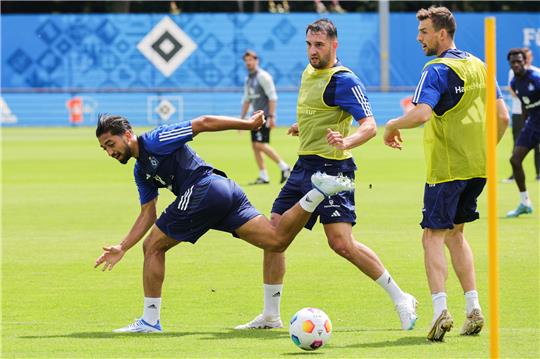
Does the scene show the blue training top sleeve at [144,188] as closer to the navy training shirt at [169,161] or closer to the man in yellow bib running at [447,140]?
the navy training shirt at [169,161]

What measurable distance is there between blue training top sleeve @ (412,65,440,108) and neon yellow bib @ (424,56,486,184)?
186mm

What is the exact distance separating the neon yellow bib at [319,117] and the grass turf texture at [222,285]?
57.4 inches

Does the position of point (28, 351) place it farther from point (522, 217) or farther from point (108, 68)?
point (108, 68)

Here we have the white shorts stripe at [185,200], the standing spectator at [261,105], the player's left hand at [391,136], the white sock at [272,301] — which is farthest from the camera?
the standing spectator at [261,105]

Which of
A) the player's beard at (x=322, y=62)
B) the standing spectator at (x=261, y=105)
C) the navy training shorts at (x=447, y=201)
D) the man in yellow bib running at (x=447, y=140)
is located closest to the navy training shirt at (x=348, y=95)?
the player's beard at (x=322, y=62)

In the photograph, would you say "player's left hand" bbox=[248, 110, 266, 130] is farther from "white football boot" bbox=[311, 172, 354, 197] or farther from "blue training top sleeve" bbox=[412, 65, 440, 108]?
"blue training top sleeve" bbox=[412, 65, 440, 108]

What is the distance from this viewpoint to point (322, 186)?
30.1 ft

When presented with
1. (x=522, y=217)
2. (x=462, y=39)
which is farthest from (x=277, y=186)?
(x=462, y=39)

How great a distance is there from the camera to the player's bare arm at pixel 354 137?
8.75 m

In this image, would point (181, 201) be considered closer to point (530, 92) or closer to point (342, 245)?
point (342, 245)

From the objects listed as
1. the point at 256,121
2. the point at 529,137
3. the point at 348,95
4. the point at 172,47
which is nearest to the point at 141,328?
the point at 256,121

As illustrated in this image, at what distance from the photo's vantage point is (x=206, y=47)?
55.4m

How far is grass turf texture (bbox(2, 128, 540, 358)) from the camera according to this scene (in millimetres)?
8719

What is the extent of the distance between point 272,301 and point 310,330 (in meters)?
1.43
